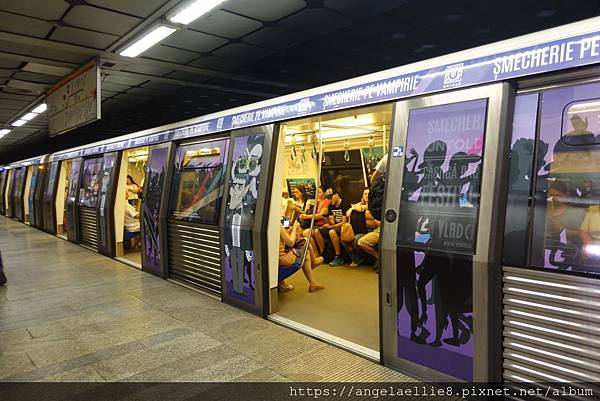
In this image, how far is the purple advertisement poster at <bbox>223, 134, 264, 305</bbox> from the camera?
14.7 ft

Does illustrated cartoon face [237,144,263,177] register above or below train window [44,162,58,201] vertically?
above

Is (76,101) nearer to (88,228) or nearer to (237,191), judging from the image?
(237,191)

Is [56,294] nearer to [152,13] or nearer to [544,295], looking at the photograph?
[152,13]

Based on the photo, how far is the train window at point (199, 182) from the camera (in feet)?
17.0

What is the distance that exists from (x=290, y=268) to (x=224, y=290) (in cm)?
83

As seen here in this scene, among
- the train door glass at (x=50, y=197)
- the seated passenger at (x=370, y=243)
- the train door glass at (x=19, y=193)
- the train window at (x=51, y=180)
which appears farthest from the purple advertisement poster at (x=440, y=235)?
the train door glass at (x=19, y=193)

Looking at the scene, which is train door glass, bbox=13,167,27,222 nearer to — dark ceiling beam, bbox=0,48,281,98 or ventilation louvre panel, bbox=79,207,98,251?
ventilation louvre panel, bbox=79,207,98,251

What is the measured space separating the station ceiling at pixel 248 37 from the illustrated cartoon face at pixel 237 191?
2.06 meters

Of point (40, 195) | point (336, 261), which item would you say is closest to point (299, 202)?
point (336, 261)

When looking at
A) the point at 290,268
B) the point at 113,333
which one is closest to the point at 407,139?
the point at 290,268

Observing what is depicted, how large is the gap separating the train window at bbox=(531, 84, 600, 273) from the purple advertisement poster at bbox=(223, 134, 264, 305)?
9.09 feet

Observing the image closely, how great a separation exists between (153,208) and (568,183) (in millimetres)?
5559

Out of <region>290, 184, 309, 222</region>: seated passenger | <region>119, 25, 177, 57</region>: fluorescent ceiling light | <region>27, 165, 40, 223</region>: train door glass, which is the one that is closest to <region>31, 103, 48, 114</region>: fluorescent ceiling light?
<region>27, 165, 40, 223</region>: train door glass

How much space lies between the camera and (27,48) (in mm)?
6137
